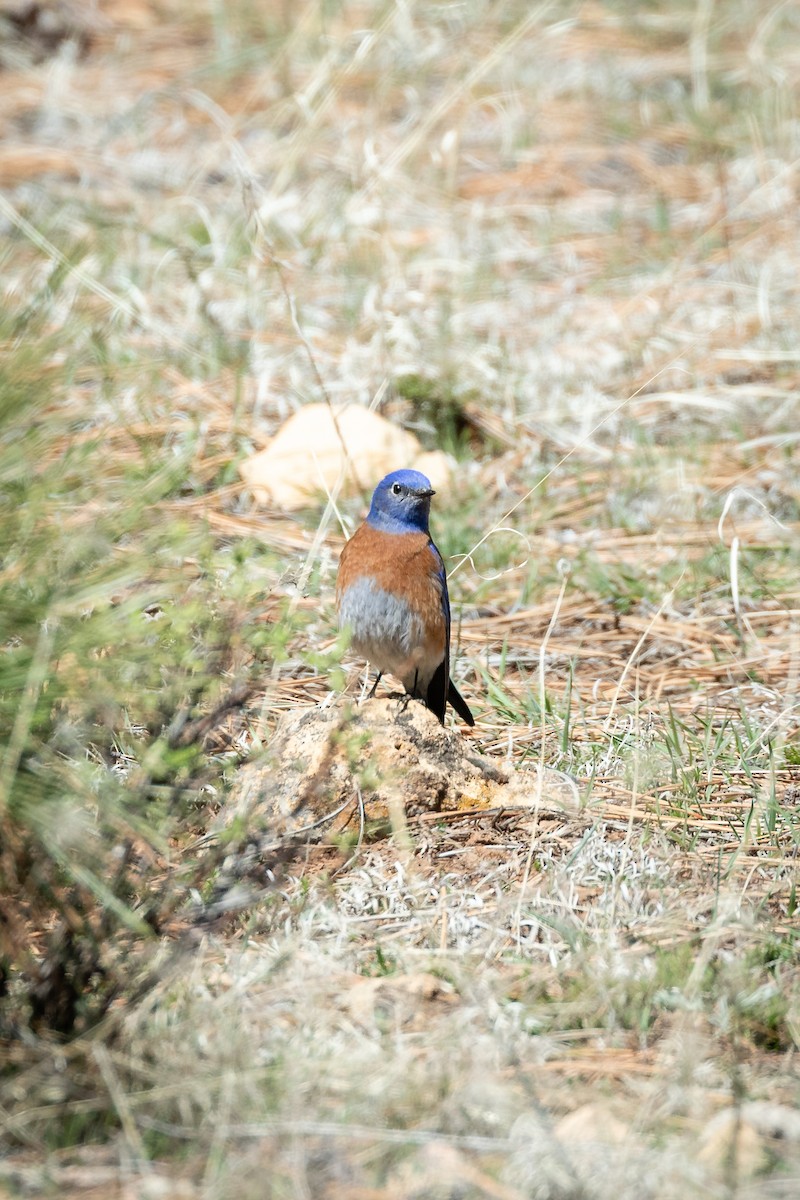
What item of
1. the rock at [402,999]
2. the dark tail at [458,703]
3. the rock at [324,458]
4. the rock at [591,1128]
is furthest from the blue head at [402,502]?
the rock at [591,1128]

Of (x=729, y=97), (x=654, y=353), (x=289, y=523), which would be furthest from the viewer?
(x=729, y=97)

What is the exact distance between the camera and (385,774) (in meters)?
3.05

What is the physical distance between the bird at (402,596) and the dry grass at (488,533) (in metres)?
0.19

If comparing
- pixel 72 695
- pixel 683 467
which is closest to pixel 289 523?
pixel 683 467

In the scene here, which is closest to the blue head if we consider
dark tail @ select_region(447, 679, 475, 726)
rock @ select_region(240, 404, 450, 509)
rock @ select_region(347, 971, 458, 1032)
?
dark tail @ select_region(447, 679, 475, 726)

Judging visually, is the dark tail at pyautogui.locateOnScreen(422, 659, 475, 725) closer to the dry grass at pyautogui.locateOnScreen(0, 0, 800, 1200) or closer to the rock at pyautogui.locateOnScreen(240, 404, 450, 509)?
the dry grass at pyautogui.locateOnScreen(0, 0, 800, 1200)

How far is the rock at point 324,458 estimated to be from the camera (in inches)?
197

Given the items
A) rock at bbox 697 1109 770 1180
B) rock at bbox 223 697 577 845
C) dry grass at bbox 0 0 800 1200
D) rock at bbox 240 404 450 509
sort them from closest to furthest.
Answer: rock at bbox 697 1109 770 1180 < dry grass at bbox 0 0 800 1200 < rock at bbox 223 697 577 845 < rock at bbox 240 404 450 509

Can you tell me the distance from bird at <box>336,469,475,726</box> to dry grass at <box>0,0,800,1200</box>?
0.61 feet

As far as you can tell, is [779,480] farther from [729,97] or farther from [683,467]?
[729,97]

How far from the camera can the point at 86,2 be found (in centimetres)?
896

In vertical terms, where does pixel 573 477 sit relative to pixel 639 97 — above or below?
below

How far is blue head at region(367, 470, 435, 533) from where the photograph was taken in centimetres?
393

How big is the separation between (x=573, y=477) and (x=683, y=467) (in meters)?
0.42
